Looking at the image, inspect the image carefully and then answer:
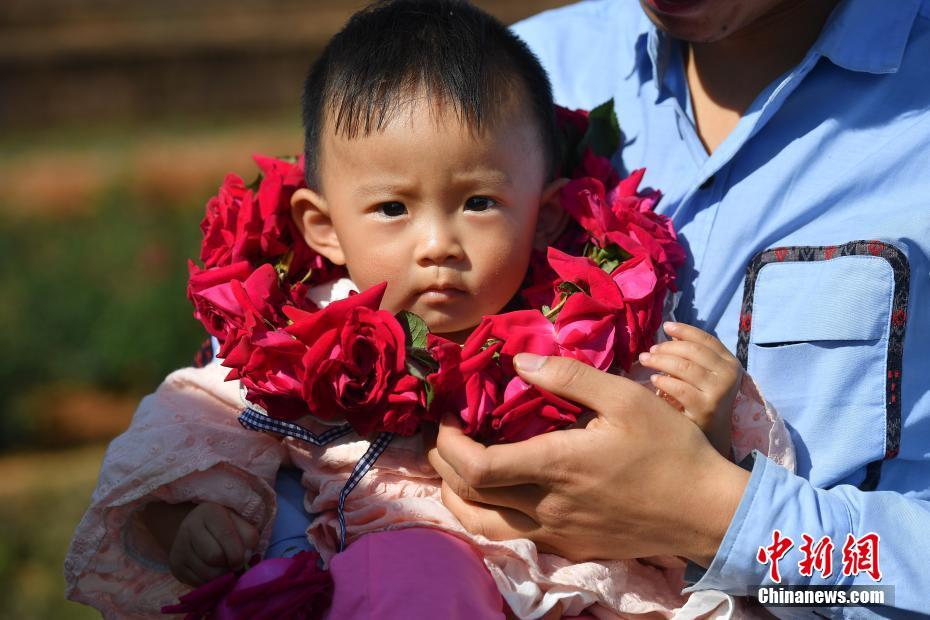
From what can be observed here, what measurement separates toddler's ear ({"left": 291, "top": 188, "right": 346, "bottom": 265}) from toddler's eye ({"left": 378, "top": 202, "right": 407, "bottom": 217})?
19cm

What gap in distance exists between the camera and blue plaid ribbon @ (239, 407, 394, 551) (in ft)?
6.82

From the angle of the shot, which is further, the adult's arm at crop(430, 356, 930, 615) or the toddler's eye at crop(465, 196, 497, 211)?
the toddler's eye at crop(465, 196, 497, 211)

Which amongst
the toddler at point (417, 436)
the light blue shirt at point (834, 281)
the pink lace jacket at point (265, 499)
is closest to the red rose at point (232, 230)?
the toddler at point (417, 436)

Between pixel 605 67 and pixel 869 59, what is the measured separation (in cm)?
77

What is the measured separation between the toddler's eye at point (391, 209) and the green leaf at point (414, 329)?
223 millimetres

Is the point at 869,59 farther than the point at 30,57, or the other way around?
the point at 30,57

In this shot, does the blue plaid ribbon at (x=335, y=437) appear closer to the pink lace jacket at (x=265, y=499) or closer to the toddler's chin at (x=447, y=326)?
the pink lace jacket at (x=265, y=499)

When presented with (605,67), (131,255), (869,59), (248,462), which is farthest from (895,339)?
(131,255)

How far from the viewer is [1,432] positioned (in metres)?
4.94

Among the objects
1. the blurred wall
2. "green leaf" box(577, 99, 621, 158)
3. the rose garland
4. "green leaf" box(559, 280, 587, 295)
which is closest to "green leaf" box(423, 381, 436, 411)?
the rose garland

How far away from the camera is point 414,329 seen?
6.70 feet

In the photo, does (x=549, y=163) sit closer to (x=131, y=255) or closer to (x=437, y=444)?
(x=437, y=444)

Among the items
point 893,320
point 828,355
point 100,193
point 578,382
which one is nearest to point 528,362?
point 578,382

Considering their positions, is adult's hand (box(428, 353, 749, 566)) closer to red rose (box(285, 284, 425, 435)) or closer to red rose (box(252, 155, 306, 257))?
red rose (box(285, 284, 425, 435))
